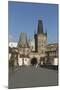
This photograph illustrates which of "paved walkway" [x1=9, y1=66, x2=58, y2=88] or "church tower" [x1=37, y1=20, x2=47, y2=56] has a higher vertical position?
"church tower" [x1=37, y1=20, x2=47, y2=56]

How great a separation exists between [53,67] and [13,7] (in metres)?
1.89

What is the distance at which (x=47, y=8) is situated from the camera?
22.7ft

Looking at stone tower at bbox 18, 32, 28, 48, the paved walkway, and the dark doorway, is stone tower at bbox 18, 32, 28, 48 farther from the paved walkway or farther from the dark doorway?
the paved walkway

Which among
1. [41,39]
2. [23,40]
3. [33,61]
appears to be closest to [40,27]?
[41,39]

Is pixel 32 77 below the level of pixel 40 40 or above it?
below

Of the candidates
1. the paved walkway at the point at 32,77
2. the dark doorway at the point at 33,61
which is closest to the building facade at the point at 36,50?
the dark doorway at the point at 33,61

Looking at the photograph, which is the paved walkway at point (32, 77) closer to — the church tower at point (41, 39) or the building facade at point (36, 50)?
the building facade at point (36, 50)

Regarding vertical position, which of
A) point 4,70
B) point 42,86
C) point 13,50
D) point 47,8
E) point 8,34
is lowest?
point 42,86

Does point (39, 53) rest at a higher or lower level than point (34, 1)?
lower

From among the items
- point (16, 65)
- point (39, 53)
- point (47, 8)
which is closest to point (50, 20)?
point (47, 8)

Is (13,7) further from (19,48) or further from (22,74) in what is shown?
(22,74)

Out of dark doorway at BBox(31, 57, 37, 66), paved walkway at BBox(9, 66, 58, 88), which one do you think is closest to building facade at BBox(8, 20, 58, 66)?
dark doorway at BBox(31, 57, 37, 66)

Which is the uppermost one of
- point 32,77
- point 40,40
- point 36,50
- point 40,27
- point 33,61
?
point 40,27

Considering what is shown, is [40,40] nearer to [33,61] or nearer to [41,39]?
[41,39]
